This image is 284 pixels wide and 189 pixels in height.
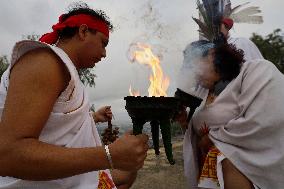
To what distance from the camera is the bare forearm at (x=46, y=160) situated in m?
2.00

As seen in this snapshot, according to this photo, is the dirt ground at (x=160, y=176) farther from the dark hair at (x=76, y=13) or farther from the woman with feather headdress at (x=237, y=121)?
the dark hair at (x=76, y=13)

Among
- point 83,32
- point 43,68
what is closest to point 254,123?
point 83,32

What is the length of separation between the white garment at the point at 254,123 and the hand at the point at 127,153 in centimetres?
207

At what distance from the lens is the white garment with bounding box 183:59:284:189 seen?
3.80m

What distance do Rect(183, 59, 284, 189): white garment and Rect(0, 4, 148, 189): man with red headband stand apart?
5.99ft

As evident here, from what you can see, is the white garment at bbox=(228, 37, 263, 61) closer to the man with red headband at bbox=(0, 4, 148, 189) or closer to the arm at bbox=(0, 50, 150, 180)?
the man with red headband at bbox=(0, 4, 148, 189)

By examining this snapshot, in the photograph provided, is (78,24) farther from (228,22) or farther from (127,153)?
(228,22)

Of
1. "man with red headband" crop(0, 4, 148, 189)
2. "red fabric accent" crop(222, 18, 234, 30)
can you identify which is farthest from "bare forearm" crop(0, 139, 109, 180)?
"red fabric accent" crop(222, 18, 234, 30)

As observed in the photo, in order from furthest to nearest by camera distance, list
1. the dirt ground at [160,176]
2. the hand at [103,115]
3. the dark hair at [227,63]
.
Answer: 1. the dirt ground at [160,176]
2. the dark hair at [227,63]
3. the hand at [103,115]

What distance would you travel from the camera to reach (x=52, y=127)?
2.36m

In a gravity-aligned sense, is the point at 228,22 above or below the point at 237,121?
above

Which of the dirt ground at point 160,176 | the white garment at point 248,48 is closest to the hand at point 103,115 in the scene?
the white garment at point 248,48

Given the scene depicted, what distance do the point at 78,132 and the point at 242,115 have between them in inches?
82.7

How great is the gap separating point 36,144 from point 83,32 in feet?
3.36
